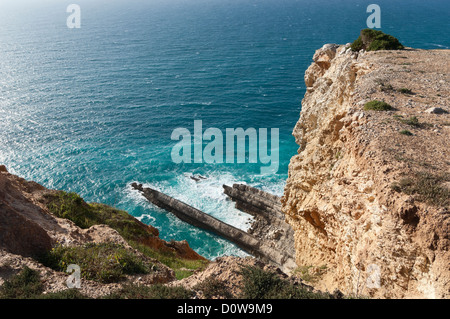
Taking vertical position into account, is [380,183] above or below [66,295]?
above

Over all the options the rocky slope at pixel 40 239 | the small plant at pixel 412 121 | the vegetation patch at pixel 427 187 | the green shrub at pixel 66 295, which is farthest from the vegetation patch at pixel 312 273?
the green shrub at pixel 66 295

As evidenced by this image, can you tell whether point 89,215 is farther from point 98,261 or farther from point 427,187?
point 427,187

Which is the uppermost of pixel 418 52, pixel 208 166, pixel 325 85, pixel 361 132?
pixel 418 52

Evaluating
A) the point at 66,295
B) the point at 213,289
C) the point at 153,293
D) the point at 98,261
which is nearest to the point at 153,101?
the point at 98,261

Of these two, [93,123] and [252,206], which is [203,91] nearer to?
[93,123]
